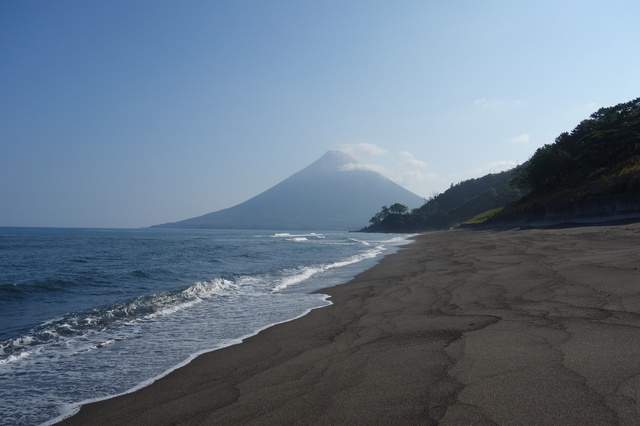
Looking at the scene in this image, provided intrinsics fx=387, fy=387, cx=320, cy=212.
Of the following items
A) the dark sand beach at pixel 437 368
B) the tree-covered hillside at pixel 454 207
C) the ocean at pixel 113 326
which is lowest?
the ocean at pixel 113 326

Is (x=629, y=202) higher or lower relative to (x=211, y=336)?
higher

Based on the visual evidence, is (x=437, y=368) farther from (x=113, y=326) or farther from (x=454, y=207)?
Answer: (x=454, y=207)

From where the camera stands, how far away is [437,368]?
412 centimetres

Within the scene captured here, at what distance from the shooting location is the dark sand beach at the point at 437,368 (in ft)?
10.4

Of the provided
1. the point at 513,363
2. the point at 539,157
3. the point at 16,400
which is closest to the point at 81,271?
the point at 16,400

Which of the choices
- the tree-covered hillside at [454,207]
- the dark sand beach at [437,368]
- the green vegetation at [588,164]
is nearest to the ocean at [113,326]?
the dark sand beach at [437,368]

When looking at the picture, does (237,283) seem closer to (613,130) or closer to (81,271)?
(81,271)

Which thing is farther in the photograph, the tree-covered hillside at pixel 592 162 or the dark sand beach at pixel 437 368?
the tree-covered hillside at pixel 592 162

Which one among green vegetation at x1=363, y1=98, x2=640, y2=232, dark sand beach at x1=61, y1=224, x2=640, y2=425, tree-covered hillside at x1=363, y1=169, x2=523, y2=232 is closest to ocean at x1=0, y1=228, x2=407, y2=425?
dark sand beach at x1=61, y1=224, x2=640, y2=425

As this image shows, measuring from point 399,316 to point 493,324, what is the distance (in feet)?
6.07

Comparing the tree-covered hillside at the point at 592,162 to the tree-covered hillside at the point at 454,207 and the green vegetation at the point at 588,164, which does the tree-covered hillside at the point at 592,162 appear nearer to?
the green vegetation at the point at 588,164

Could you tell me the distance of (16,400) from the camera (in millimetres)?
4750

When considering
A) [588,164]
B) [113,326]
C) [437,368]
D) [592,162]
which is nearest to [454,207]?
[588,164]

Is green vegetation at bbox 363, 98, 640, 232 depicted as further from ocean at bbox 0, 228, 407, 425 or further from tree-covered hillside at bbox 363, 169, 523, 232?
tree-covered hillside at bbox 363, 169, 523, 232
